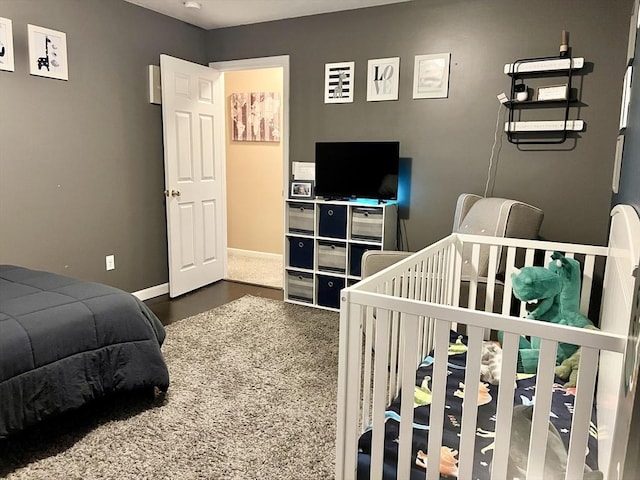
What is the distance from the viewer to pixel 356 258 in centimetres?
382

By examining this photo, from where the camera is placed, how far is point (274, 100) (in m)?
5.51

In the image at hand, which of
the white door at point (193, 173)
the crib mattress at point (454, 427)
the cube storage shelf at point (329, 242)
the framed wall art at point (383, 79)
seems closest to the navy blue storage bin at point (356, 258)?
the cube storage shelf at point (329, 242)

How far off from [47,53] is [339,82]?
216cm

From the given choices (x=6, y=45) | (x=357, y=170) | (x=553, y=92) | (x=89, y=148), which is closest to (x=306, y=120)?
(x=357, y=170)

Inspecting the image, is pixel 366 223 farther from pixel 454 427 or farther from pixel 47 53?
pixel 47 53

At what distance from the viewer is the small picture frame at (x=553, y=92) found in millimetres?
3123

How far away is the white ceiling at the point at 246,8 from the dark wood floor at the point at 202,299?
2452 mm

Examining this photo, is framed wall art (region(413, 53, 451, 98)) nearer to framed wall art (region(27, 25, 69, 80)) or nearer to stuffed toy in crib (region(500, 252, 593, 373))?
stuffed toy in crib (region(500, 252, 593, 373))

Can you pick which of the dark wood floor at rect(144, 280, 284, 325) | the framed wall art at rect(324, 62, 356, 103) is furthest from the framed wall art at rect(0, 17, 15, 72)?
the framed wall art at rect(324, 62, 356, 103)

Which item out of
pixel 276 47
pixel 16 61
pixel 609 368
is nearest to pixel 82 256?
pixel 16 61

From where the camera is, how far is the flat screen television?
12.2 ft

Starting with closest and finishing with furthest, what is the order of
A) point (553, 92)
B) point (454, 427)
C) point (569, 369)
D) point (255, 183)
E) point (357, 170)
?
point (454, 427) < point (569, 369) < point (553, 92) < point (357, 170) < point (255, 183)

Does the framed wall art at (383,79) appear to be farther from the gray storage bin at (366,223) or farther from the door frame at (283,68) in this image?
the gray storage bin at (366,223)

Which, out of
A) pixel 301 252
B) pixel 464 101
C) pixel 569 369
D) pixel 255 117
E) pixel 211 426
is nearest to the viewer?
pixel 569 369
